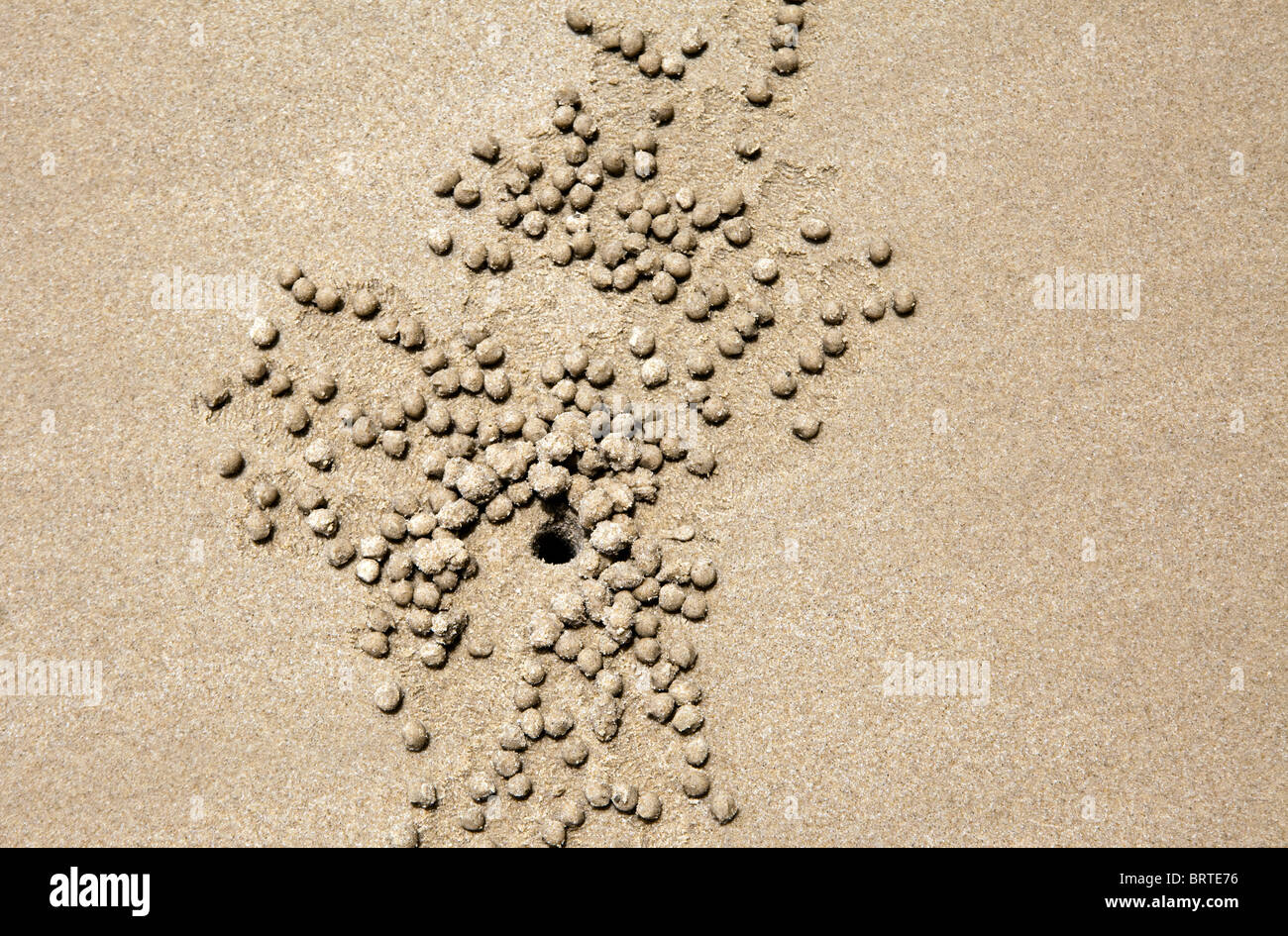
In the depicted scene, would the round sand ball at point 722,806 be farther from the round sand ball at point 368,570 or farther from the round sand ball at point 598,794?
the round sand ball at point 368,570

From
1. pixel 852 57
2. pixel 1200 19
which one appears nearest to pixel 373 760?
pixel 852 57

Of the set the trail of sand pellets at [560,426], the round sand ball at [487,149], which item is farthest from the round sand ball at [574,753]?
the round sand ball at [487,149]

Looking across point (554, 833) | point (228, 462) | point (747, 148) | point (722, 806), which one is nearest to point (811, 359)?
point (747, 148)

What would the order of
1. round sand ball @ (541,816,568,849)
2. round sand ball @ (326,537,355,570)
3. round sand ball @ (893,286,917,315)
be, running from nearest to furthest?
round sand ball @ (541,816,568,849), round sand ball @ (326,537,355,570), round sand ball @ (893,286,917,315)

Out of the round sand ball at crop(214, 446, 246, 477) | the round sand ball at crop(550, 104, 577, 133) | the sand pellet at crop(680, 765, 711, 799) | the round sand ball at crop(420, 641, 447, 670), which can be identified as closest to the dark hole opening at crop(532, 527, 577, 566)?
the round sand ball at crop(420, 641, 447, 670)

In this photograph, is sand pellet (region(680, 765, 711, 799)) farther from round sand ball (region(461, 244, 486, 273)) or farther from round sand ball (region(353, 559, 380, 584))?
round sand ball (region(461, 244, 486, 273))

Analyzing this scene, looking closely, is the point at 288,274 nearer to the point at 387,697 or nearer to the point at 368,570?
the point at 368,570
